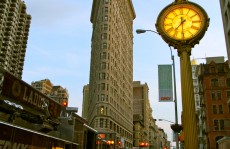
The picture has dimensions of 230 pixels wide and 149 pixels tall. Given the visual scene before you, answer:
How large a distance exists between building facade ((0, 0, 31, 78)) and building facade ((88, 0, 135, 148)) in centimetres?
4028

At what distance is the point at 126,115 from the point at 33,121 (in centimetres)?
10878


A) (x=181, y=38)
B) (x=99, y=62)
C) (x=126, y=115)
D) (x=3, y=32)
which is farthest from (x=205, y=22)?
(x=3, y=32)

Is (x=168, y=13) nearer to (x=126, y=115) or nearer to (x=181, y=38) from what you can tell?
(x=181, y=38)

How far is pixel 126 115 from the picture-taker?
117562 millimetres

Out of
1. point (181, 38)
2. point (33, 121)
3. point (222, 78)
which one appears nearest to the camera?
point (181, 38)

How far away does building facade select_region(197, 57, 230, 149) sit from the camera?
64312 millimetres

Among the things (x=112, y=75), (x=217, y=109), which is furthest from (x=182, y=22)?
(x=112, y=75)

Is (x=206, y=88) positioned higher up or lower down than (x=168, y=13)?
higher up

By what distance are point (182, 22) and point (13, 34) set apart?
137844 mm

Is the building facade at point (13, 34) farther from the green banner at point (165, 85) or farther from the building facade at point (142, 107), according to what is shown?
the green banner at point (165, 85)

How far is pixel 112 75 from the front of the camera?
9462 cm

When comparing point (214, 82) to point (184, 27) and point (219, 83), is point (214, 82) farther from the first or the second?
point (184, 27)

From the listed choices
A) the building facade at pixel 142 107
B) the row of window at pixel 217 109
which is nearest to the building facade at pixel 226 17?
the row of window at pixel 217 109

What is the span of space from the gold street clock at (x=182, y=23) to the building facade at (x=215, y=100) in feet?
201
